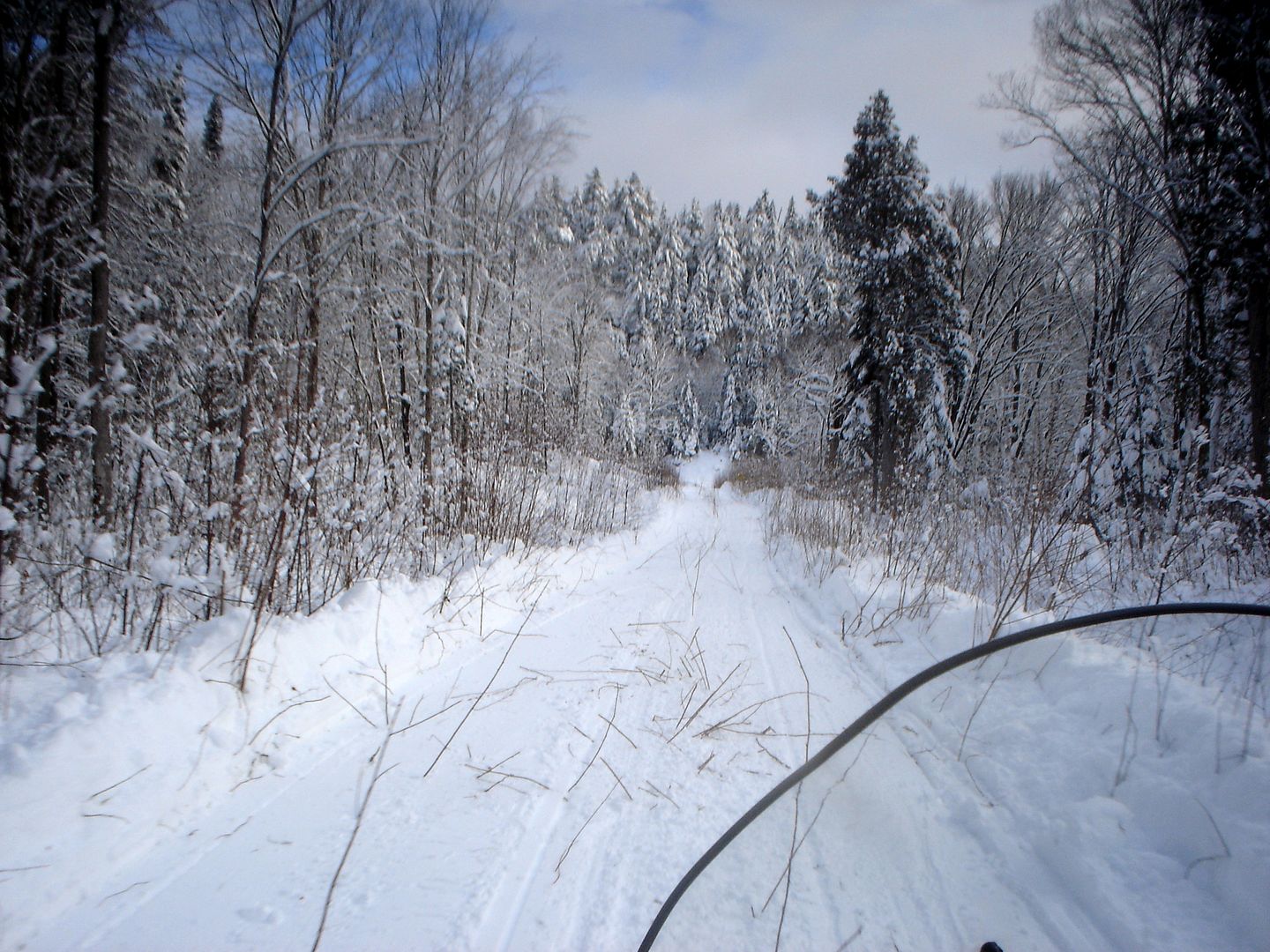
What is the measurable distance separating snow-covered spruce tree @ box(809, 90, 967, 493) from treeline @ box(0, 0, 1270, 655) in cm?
8

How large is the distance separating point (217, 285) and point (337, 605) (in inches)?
205

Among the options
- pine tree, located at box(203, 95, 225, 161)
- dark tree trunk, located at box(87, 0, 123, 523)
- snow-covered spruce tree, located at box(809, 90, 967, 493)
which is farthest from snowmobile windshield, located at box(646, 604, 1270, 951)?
snow-covered spruce tree, located at box(809, 90, 967, 493)

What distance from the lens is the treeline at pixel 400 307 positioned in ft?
10.6

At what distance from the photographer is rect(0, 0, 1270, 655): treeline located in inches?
127

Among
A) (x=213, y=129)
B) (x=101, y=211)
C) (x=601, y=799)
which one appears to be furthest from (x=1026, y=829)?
(x=101, y=211)

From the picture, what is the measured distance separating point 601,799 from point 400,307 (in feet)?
28.1

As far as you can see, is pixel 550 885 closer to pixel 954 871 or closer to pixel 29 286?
pixel 954 871

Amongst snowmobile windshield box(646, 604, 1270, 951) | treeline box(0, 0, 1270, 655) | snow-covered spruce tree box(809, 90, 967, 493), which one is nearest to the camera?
snowmobile windshield box(646, 604, 1270, 951)

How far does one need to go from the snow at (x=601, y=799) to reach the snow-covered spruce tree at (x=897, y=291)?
10.7 meters

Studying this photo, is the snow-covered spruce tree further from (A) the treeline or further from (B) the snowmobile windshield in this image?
(B) the snowmobile windshield

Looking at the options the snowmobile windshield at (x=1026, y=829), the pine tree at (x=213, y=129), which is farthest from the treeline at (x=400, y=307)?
the snowmobile windshield at (x=1026, y=829)

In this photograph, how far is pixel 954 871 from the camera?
106 cm

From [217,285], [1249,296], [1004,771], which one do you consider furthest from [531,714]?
[1249,296]

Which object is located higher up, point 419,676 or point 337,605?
point 337,605
